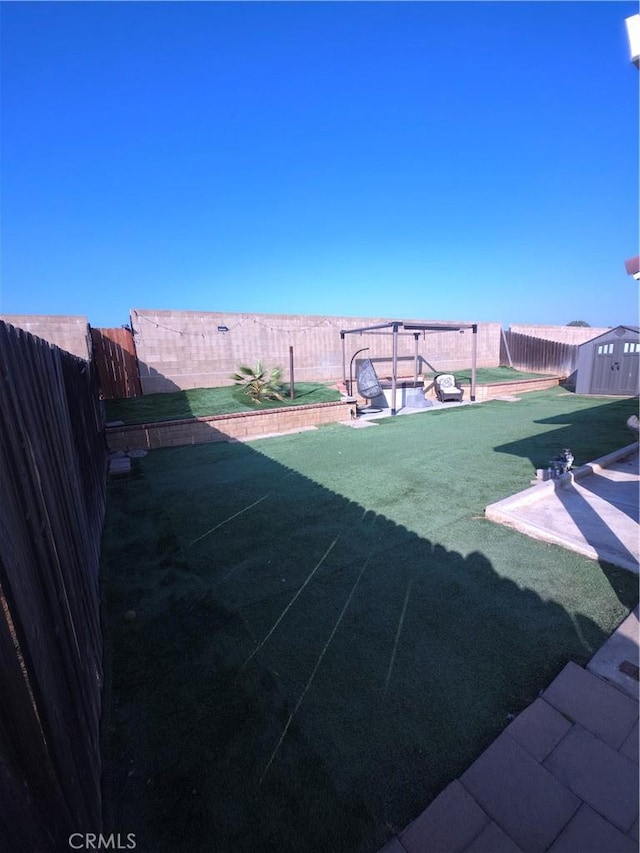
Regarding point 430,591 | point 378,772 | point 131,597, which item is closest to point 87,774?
point 378,772

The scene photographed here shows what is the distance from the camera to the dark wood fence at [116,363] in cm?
1094

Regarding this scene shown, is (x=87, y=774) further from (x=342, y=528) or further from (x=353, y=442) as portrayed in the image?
(x=353, y=442)

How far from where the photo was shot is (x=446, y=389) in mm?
14320

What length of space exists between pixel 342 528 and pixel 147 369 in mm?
9900

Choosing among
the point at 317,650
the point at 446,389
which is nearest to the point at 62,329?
the point at 317,650

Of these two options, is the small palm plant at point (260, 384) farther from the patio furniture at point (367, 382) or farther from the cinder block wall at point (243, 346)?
the patio furniture at point (367, 382)

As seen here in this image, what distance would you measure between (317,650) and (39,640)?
179 cm

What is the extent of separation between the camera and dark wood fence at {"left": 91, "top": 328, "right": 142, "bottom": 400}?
10941mm

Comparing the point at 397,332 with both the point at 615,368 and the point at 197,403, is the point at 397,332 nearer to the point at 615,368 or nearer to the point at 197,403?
the point at 197,403

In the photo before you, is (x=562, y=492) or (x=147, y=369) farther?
(x=147, y=369)

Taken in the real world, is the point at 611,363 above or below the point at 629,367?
above

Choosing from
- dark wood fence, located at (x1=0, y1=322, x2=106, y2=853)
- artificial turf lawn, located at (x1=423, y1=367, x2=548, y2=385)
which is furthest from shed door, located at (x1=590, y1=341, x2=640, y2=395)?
dark wood fence, located at (x1=0, y1=322, x2=106, y2=853)

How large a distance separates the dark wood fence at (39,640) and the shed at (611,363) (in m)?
18.2

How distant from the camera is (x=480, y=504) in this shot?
194 inches
